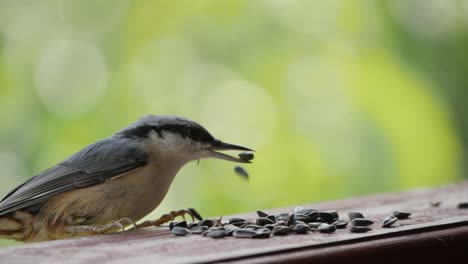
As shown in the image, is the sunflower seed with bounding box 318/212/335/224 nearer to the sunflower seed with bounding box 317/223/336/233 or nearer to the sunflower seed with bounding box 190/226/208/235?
the sunflower seed with bounding box 317/223/336/233

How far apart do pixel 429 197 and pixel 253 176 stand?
149 centimetres

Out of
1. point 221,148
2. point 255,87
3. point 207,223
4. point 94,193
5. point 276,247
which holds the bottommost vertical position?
point 276,247

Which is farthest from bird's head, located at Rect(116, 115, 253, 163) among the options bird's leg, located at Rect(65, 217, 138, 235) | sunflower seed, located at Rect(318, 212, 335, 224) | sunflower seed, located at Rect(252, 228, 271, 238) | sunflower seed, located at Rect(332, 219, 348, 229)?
sunflower seed, located at Rect(252, 228, 271, 238)

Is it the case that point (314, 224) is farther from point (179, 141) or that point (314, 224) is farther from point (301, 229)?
point (179, 141)

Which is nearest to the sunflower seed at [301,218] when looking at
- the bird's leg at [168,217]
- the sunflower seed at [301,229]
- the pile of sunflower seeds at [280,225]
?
the pile of sunflower seeds at [280,225]

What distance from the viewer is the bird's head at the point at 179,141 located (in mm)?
2496

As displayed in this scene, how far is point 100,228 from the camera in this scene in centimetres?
224

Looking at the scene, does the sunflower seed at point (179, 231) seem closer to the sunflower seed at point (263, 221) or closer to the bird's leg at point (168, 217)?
the sunflower seed at point (263, 221)

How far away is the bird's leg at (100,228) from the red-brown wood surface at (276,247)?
0.18 meters

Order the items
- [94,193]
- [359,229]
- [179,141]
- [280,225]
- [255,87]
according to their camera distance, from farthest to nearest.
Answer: [255,87]
[179,141]
[94,193]
[280,225]
[359,229]

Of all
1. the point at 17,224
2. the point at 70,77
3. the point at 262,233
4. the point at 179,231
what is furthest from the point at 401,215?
the point at 70,77

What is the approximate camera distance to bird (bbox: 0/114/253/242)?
2342 millimetres

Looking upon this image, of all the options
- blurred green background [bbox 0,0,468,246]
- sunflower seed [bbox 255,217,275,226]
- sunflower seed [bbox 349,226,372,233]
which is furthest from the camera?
blurred green background [bbox 0,0,468,246]

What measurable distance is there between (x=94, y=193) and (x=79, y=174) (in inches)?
4.0
